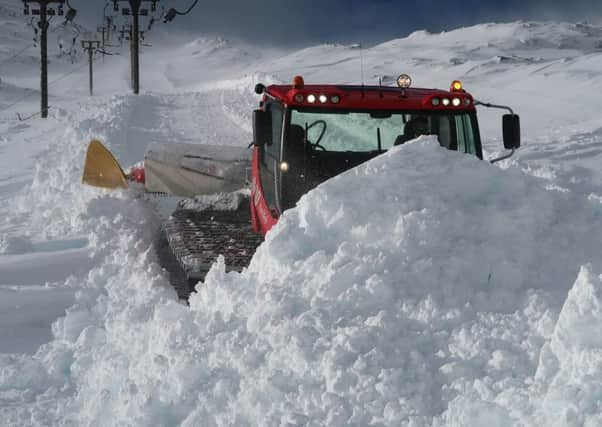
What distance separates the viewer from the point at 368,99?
595cm

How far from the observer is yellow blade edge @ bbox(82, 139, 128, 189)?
9422mm

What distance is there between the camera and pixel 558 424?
8.61ft

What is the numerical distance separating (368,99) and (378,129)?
271 millimetres

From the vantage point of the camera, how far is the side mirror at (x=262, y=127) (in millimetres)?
5973

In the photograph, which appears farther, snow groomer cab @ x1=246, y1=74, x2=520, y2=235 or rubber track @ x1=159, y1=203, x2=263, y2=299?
snow groomer cab @ x1=246, y1=74, x2=520, y2=235

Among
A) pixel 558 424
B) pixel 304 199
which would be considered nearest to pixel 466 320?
pixel 558 424

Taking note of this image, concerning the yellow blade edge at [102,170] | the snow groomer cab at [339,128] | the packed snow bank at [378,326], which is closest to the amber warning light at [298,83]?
the snow groomer cab at [339,128]

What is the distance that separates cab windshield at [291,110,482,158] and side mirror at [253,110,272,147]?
0.30 metres

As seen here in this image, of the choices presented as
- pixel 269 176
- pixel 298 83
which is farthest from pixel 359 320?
pixel 298 83

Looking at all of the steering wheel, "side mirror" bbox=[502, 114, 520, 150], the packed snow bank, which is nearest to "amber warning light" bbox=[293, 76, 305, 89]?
the steering wheel

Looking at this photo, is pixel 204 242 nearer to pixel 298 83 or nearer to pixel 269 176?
pixel 269 176

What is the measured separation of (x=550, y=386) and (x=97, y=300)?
13.7 ft

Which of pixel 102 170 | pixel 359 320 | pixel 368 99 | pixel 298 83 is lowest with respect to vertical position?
pixel 359 320

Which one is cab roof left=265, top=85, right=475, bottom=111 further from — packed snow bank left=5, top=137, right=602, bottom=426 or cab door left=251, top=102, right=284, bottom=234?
packed snow bank left=5, top=137, right=602, bottom=426
